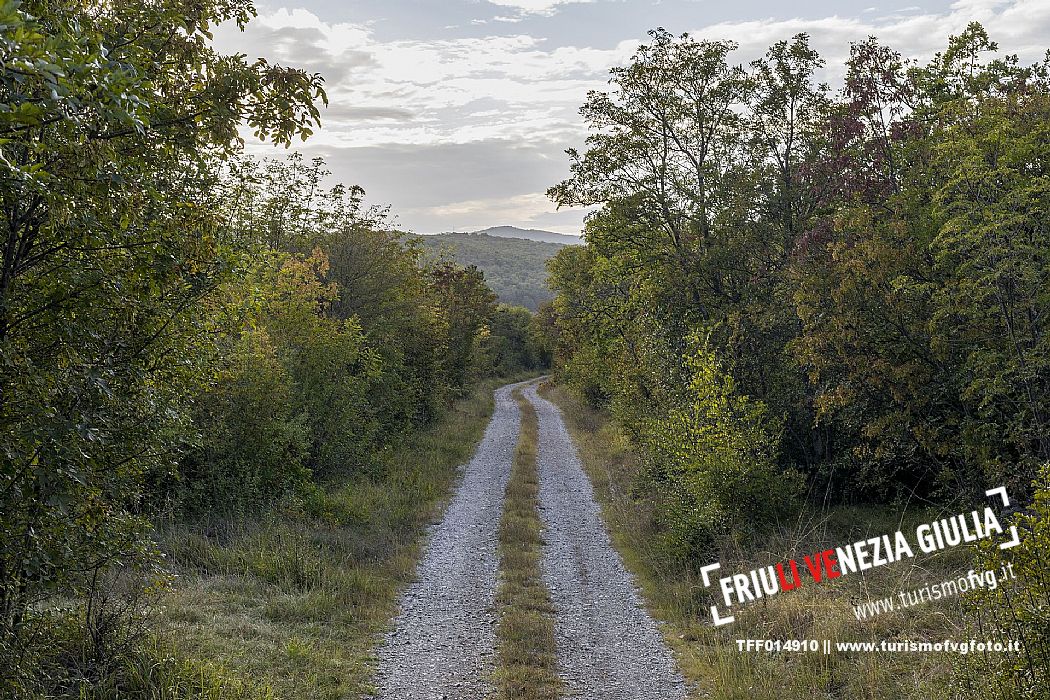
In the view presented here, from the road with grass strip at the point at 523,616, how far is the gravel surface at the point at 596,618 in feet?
0.06

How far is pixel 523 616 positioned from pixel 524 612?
262mm

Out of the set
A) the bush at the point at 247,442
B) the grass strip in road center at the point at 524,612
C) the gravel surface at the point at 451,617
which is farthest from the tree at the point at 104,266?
the bush at the point at 247,442

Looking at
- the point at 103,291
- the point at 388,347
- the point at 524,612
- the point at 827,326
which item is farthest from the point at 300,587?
the point at 388,347

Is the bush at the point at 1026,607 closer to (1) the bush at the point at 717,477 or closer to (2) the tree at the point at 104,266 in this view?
(2) the tree at the point at 104,266

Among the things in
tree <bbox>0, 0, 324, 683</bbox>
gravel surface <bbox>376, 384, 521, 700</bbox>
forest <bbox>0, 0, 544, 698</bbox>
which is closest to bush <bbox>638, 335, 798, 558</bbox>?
gravel surface <bbox>376, 384, 521, 700</bbox>

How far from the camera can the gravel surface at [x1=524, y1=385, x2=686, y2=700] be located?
25.6 feet

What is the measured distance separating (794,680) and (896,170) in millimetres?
10857

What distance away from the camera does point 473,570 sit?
478 inches

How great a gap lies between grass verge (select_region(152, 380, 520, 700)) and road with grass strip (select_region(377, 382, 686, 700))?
50 cm

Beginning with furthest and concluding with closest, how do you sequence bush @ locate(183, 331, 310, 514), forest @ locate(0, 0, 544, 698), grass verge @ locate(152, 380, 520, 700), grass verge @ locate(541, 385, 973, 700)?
bush @ locate(183, 331, 310, 514), grass verge @ locate(152, 380, 520, 700), grass verge @ locate(541, 385, 973, 700), forest @ locate(0, 0, 544, 698)

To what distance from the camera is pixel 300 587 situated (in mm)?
10281

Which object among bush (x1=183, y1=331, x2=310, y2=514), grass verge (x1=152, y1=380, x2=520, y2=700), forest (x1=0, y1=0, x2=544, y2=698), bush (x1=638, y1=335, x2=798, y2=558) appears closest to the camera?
forest (x1=0, y1=0, x2=544, y2=698)

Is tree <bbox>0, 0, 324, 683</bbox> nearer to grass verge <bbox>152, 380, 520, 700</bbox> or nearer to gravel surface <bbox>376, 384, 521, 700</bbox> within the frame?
grass verge <bbox>152, 380, 520, 700</bbox>

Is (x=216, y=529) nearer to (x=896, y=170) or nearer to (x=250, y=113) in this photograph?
(x=250, y=113)
